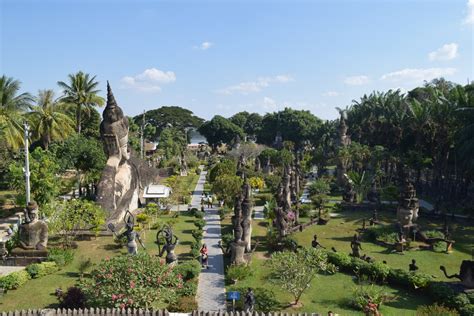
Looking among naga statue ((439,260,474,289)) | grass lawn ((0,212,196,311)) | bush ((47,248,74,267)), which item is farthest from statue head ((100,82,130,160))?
naga statue ((439,260,474,289))

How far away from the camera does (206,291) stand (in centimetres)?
1944

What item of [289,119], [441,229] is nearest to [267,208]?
[441,229]

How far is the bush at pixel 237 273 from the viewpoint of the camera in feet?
67.1

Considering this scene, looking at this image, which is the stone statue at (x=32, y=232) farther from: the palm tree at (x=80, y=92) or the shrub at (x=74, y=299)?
the palm tree at (x=80, y=92)

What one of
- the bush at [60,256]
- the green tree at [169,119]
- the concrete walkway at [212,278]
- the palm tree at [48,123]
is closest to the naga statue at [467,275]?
the concrete walkway at [212,278]

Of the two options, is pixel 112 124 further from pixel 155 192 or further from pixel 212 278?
pixel 212 278

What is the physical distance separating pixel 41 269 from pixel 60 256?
1.43m

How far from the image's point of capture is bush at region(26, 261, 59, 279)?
20.4 meters

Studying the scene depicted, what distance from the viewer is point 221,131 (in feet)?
319

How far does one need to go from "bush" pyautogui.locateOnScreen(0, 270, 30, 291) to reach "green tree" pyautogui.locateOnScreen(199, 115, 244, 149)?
7678 centimetres

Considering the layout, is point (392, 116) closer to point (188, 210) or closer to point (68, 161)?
point (188, 210)

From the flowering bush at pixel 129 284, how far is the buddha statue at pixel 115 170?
15472mm

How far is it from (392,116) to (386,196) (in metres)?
17.9

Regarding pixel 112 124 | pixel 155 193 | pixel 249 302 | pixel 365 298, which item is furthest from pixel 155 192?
pixel 365 298
